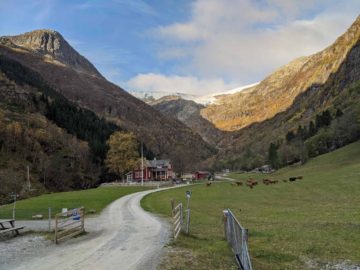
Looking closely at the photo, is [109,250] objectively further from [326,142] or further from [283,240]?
[326,142]

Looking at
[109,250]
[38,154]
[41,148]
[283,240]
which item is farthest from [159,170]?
[109,250]

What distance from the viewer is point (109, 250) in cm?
1934

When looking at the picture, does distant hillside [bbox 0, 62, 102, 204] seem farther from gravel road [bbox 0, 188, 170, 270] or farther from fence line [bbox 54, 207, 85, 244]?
gravel road [bbox 0, 188, 170, 270]

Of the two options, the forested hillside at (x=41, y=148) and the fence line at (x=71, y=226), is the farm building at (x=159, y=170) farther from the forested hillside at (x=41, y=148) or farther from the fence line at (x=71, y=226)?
the fence line at (x=71, y=226)

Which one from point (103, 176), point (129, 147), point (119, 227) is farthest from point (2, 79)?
point (119, 227)

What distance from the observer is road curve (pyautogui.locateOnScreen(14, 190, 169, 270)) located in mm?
16328

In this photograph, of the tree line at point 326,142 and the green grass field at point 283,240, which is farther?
the tree line at point 326,142

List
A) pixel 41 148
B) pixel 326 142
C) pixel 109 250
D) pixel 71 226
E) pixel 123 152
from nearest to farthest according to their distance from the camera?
pixel 109 250
pixel 71 226
pixel 123 152
pixel 41 148
pixel 326 142

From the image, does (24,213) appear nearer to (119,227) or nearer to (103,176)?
(119,227)

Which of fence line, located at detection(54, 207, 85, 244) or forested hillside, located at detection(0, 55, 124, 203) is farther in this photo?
forested hillside, located at detection(0, 55, 124, 203)

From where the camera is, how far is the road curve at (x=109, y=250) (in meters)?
16.3

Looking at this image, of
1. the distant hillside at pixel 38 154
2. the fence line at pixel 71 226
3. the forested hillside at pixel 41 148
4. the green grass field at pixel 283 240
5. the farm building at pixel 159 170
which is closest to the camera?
the green grass field at pixel 283 240

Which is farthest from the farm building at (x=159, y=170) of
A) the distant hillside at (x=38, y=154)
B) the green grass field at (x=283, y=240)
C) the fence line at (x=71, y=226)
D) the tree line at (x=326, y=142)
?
the fence line at (x=71, y=226)

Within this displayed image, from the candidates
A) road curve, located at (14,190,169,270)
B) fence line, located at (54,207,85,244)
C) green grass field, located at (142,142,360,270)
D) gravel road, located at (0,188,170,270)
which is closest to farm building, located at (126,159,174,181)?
green grass field, located at (142,142,360,270)
